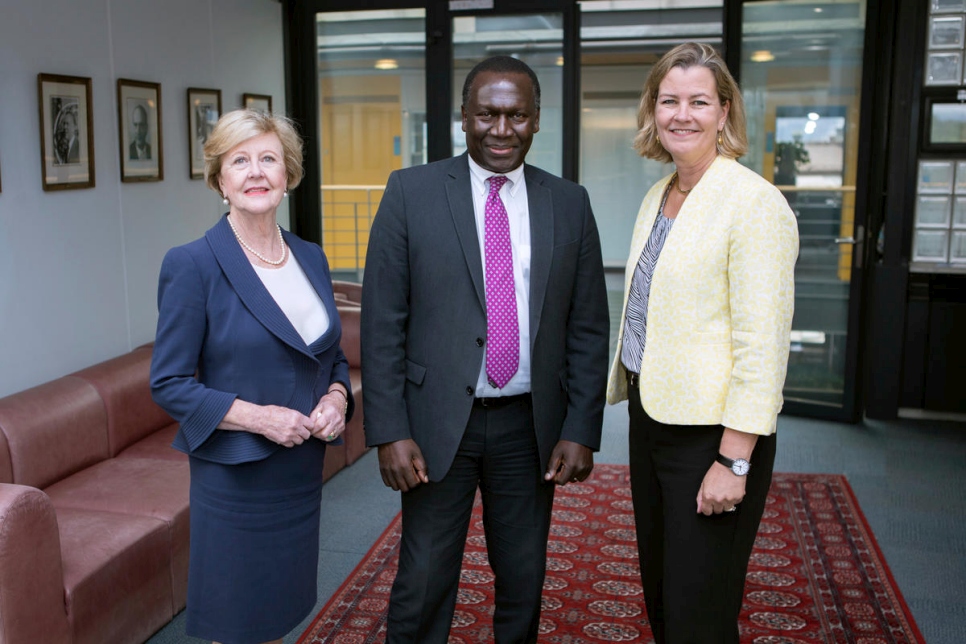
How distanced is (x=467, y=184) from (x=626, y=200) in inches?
450

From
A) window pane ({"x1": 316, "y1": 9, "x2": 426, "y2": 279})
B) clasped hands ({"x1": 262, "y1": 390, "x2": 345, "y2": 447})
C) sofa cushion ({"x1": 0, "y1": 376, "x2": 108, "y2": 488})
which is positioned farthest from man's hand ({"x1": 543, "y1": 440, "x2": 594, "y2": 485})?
window pane ({"x1": 316, "y1": 9, "x2": 426, "y2": 279})

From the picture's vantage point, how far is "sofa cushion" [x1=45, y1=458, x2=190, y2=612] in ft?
10.8

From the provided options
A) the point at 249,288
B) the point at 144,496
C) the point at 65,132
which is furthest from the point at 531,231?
the point at 65,132

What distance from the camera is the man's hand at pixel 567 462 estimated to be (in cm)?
238

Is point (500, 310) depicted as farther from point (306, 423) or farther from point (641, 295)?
point (306, 423)

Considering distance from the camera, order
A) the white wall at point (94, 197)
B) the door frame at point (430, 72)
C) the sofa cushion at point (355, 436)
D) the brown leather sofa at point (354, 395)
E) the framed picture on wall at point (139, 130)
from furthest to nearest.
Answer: the door frame at point (430, 72) < the sofa cushion at point (355, 436) < the brown leather sofa at point (354, 395) < the framed picture on wall at point (139, 130) < the white wall at point (94, 197)

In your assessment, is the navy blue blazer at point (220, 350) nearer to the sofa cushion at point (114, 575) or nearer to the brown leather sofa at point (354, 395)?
the sofa cushion at point (114, 575)

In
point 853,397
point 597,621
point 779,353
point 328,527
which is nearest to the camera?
point 779,353

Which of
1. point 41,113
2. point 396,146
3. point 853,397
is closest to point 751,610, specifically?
point 853,397

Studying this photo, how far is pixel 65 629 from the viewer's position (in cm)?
267

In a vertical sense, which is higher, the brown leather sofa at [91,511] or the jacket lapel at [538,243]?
the jacket lapel at [538,243]

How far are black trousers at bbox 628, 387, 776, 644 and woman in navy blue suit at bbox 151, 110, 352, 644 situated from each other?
2.71 ft

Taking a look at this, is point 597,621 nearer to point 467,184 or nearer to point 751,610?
point 751,610

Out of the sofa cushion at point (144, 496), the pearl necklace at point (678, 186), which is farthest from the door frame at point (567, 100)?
the pearl necklace at point (678, 186)
